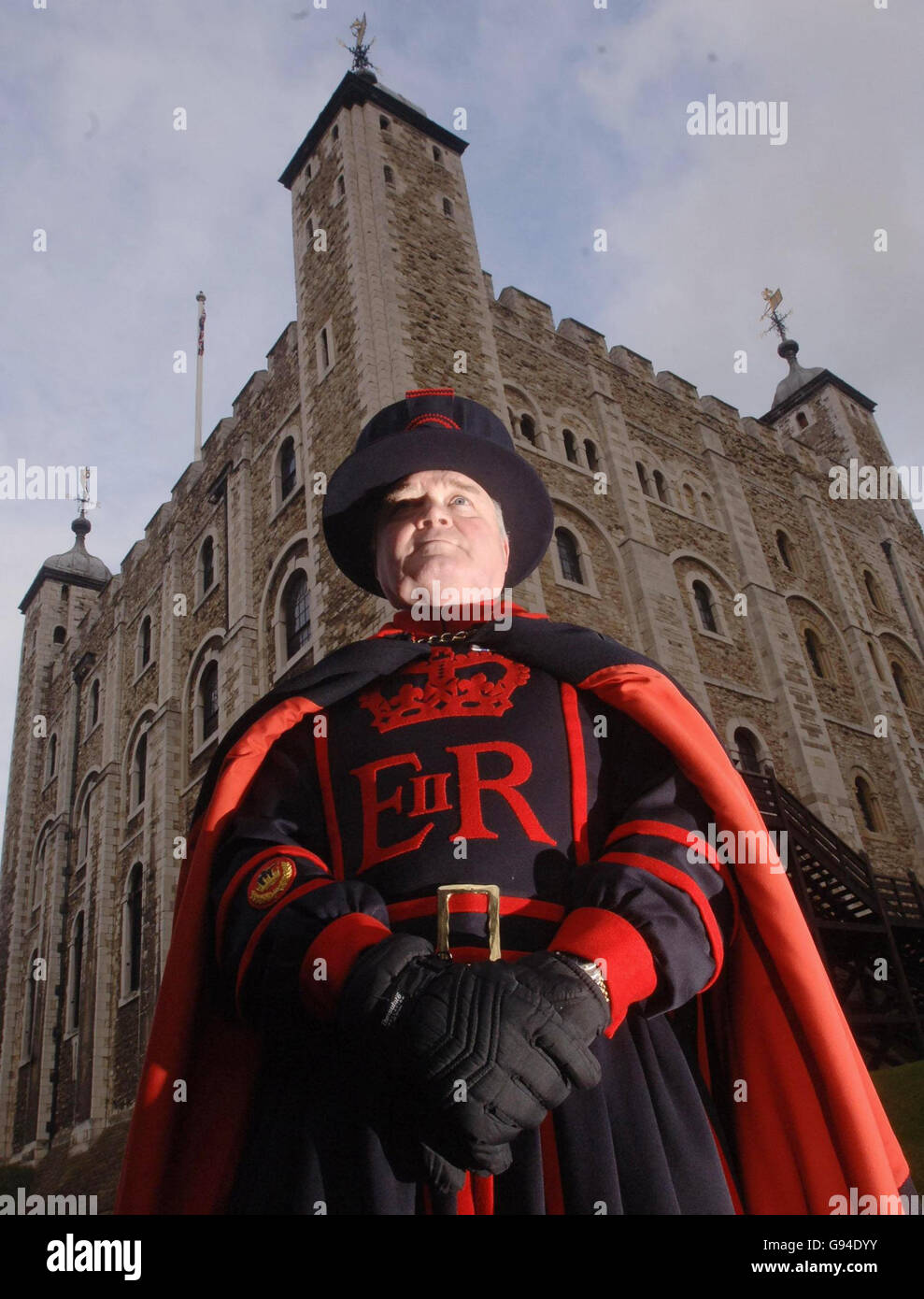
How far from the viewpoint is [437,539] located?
2.47 metres

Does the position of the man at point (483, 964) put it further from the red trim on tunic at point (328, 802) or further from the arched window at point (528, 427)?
the arched window at point (528, 427)

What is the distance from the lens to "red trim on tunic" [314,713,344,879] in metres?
2.06

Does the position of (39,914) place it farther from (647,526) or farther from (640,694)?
(640,694)

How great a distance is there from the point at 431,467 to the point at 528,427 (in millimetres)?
13448

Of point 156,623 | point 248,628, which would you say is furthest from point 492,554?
point 156,623

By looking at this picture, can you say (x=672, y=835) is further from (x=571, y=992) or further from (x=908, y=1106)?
(x=908, y=1106)

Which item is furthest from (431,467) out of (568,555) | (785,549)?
(785,549)

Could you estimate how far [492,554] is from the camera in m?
2.55

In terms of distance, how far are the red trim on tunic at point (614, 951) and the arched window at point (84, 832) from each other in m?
20.0

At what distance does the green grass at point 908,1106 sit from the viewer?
5.68 metres

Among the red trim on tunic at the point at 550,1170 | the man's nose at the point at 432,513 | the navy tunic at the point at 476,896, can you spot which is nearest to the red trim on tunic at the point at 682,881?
the navy tunic at the point at 476,896

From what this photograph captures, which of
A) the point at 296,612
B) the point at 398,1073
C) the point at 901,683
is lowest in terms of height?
the point at 398,1073

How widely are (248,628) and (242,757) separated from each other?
1280 centimetres

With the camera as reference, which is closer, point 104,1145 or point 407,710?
point 407,710
